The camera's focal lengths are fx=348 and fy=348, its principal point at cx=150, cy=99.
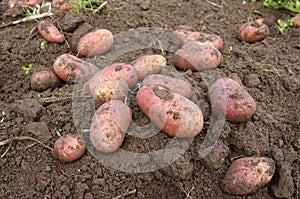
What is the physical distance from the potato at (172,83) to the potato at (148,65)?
4.0 inches

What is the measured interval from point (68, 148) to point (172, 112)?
577mm

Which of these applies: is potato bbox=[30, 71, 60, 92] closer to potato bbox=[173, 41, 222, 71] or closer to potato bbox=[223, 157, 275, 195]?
potato bbox=[173, 41, 222, 71]

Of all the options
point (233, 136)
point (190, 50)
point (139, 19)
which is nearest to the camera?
point (233, 136)

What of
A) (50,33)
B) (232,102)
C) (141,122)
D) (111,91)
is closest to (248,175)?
(232,102)

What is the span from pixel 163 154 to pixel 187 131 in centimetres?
17

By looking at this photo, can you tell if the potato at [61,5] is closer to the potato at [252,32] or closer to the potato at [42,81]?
the potato at [42,81]

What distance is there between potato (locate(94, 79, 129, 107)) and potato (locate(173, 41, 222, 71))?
47 centimetres

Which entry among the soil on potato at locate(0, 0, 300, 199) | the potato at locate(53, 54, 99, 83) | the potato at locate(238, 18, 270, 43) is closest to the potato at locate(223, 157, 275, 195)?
the soil on potato at locate(0, 0, 300, 199)

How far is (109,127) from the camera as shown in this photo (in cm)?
180

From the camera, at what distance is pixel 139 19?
2.84 meters

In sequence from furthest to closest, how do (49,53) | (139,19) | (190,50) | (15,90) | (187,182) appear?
1. (139,19)
2. (49,53)
3. (15,90)
4. (190,50)
5. (187,182)

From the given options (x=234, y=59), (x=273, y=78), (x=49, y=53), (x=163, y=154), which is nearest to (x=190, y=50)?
(x=234, y=59)

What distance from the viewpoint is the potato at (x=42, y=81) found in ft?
7.62

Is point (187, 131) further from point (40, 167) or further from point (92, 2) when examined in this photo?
point (92, 2)
